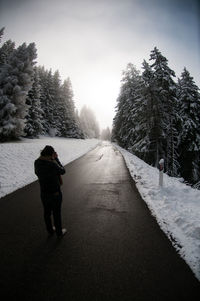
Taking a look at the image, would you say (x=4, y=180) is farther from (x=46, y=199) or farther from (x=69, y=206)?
(x=46, y=199)

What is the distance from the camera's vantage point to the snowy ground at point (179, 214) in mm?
3076

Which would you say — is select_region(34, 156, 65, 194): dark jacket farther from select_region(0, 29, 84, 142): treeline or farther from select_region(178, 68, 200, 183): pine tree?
select_region(178, 68, 200, 183): pine tree

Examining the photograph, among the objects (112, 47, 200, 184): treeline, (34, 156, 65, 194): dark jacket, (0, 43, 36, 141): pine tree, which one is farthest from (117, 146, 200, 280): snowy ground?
(0, 43, 36, 141): pine tree

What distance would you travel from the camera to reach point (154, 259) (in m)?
2.87

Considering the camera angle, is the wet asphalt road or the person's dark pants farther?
the person's dark pants

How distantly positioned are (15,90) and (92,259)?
75.9ft

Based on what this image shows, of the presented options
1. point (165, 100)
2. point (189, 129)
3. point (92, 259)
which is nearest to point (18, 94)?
point (165, 100)

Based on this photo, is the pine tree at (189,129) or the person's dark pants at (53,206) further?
the pine tree at (189,129)

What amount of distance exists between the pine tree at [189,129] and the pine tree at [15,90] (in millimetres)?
20046

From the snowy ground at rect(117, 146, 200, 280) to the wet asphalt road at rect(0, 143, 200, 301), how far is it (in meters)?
0.20

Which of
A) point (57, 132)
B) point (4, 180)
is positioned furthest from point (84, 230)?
point (57, 132)

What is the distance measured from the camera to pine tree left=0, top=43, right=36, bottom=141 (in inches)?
771

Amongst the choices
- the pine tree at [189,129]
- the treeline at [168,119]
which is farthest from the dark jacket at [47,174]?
the pine tree at [189,129]

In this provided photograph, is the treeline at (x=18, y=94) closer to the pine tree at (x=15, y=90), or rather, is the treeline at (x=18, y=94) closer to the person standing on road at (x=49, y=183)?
the pine tree at (x=15, y=90)
